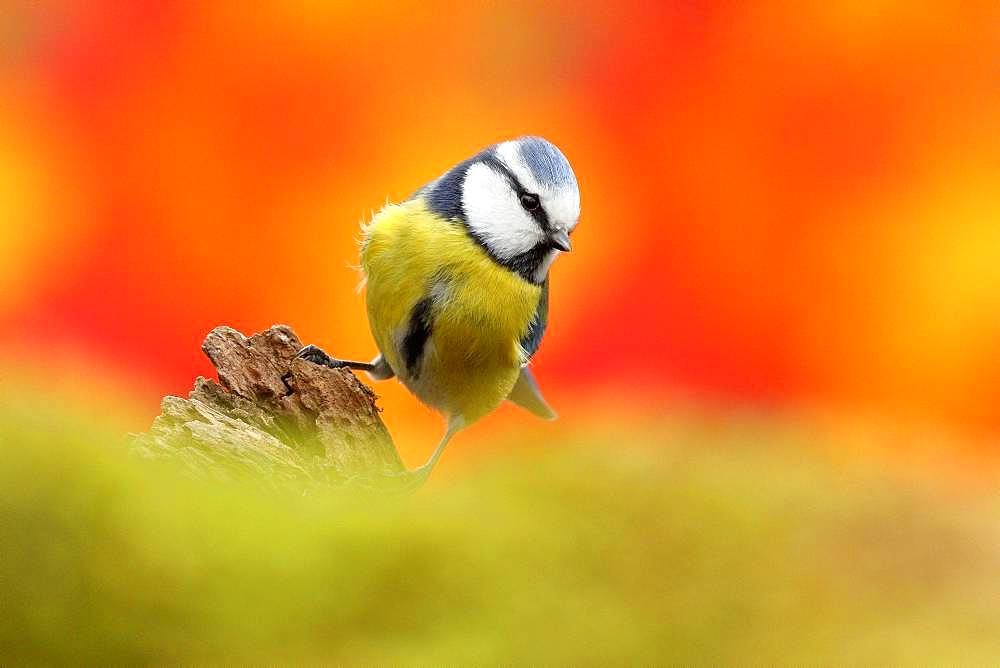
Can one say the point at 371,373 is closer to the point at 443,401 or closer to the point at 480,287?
Result: the point at 443,401

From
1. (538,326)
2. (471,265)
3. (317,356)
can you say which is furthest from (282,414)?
(538,326)

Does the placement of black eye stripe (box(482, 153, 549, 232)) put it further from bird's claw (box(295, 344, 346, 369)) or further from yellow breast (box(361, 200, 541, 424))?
bird's claw (box(295, 344, 346, 369))

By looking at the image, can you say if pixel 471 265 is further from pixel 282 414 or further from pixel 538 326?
pixel 282 414

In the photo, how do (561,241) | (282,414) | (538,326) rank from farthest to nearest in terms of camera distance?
(538,326) < (561,241) < (282,414)

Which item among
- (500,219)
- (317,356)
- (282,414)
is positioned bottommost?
(282,414)

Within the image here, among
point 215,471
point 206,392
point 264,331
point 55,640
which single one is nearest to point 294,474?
point 215,471

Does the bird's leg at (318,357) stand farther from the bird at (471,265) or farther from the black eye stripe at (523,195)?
the black eye stripe at (523,195)

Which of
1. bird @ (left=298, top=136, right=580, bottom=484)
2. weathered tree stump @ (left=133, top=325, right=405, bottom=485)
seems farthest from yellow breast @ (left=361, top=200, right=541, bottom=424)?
weathered tree stump @ (left=133, top=325, right=405, bottom=485)
